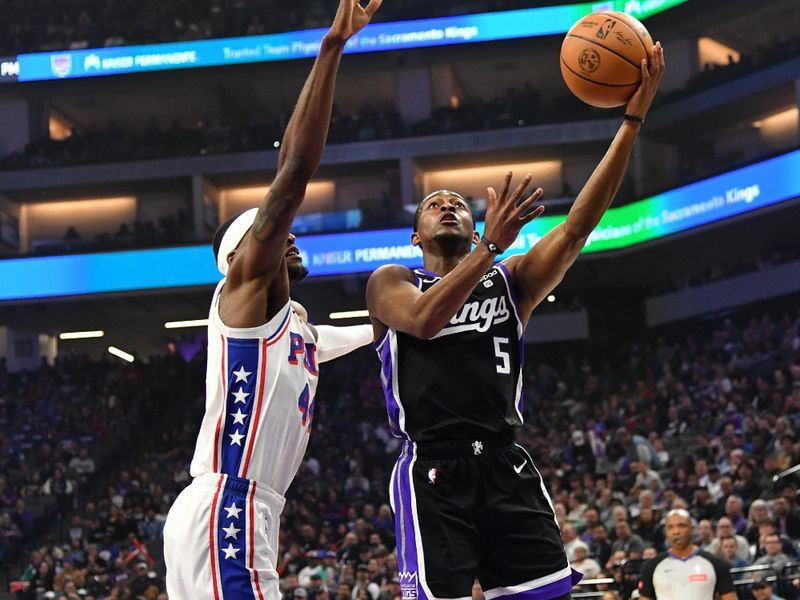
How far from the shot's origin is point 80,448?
2370 centimetres

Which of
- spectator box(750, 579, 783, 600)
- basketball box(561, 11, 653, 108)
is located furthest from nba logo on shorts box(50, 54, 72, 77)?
basketball box(561, 11, 653, 108)

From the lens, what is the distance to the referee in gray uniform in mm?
8672

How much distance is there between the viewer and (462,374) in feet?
14.8

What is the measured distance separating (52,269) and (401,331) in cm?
→ 2285

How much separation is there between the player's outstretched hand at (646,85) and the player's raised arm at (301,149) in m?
1.37

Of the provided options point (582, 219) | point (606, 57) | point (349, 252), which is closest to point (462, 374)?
point (582, 219)

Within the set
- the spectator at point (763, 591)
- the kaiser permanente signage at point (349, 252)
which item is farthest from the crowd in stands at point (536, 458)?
the kaiser permanente signage at point (349, 252)

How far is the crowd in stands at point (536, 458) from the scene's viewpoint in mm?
13344

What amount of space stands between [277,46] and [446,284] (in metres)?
25.1

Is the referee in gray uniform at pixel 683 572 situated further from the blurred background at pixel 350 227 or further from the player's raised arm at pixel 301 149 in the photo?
the blurred background at pixel 350 227

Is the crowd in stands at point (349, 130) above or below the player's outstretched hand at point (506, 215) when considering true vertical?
above

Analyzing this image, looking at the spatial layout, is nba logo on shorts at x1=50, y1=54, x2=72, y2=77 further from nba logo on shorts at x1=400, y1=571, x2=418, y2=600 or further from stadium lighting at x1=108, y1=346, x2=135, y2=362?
nba logo on shorts at x1=400, y1=571, x2=418, y2=600

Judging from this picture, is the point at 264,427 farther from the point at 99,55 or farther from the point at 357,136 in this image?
the point at 99,55

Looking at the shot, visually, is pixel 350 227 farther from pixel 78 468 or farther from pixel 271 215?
pixel 271 215
